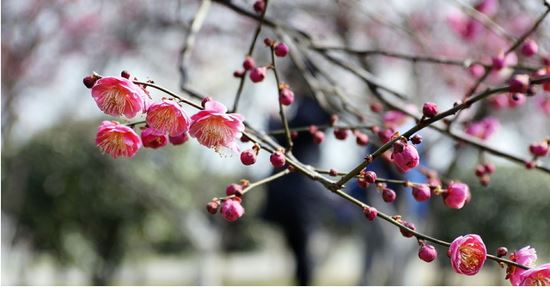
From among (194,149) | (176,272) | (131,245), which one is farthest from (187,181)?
(176,272)

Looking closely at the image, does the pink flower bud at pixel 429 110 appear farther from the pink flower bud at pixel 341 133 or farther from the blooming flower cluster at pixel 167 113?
the pink flower bud at pixel 341 133

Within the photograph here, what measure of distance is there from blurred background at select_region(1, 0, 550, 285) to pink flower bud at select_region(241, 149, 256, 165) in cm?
119

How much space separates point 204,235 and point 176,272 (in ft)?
24.8

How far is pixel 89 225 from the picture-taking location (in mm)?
9398

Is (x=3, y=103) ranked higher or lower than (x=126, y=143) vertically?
higher

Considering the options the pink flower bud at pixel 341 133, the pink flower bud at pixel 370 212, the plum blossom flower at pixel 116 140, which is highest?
the pink flower bud at pixel 341 133

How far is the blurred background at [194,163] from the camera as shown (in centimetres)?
498

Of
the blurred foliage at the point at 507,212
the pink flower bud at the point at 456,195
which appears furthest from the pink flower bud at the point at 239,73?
the blurred foliage at the point at 507,212

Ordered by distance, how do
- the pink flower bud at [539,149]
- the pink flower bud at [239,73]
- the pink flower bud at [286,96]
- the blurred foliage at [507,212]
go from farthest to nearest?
the blurred foliage at [507,212] → the pink flower bud at [539,149] → the pink flower bud at [239,73] → the pink flower bud at [286,96]

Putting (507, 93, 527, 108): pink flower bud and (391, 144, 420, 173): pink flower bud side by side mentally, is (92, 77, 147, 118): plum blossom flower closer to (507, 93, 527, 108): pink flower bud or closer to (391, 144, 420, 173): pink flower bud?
(391, 144, 420, 173): pink flower bud

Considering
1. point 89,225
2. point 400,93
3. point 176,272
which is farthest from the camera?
point 176,272

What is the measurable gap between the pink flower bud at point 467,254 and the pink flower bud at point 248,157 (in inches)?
11.7

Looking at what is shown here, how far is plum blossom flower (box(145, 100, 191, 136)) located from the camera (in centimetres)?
101

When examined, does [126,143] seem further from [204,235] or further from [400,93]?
[204,235]
